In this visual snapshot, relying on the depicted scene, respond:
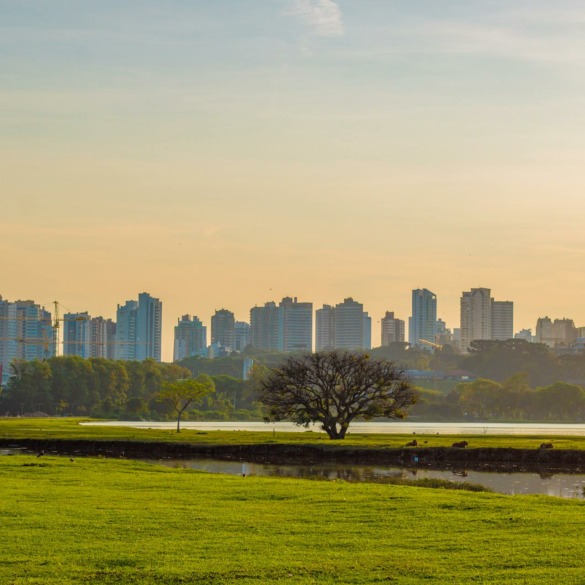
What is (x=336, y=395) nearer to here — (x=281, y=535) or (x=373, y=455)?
(x=373, y=455)

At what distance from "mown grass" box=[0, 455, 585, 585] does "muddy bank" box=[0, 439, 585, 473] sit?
25424 mm

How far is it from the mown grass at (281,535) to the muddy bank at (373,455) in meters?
25.4

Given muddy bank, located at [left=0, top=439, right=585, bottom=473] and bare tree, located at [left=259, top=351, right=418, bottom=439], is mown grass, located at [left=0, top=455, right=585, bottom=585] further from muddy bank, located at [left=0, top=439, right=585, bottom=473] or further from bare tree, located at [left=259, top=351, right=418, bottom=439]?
bare tree, located at [left=259, top=351, right=418, bottom=439]

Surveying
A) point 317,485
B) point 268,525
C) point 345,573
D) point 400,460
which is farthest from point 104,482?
point 400,460

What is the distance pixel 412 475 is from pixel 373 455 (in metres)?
12.4

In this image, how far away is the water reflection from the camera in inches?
1918

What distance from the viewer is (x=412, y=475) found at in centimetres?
5519

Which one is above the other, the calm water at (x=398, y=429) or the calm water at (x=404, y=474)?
the calm water at (x=404, y=474)

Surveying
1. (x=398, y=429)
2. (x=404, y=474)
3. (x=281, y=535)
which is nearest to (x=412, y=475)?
(x=404, y=474)

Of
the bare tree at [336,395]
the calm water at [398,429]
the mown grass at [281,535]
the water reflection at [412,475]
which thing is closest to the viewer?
the mown grass at [281,535]

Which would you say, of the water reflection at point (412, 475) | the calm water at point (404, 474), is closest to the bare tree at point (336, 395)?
the calm water at point (404, 474)

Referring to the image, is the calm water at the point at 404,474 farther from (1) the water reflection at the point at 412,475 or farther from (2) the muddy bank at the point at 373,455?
(2) the muddy bank at the point at 373,455

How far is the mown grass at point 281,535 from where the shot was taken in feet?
72.4

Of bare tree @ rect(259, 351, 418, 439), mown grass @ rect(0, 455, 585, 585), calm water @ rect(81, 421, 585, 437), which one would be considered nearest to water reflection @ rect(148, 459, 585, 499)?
mown grass @ rect(0, 455, 585, 585)
